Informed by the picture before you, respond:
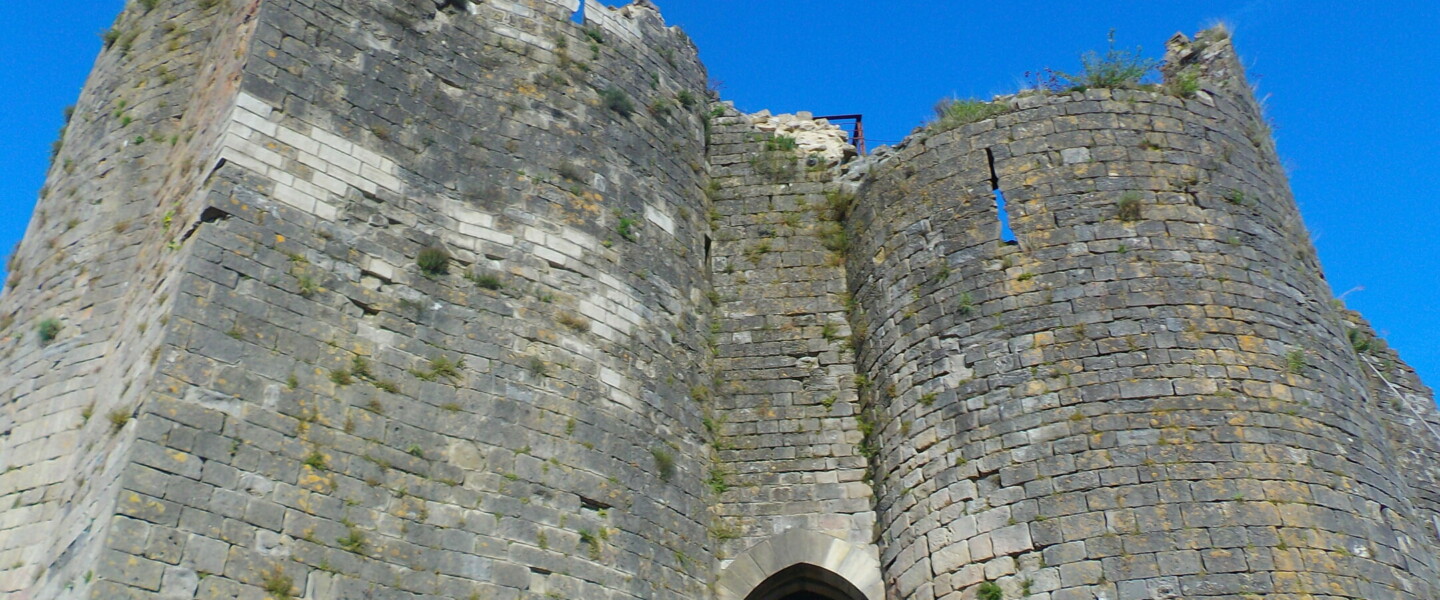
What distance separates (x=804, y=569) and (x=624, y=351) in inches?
92.4

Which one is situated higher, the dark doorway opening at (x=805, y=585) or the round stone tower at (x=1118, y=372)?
the round stone tower at (x=1118, y=372)

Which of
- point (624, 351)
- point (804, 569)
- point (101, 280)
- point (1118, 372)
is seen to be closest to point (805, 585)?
point (804, 569)

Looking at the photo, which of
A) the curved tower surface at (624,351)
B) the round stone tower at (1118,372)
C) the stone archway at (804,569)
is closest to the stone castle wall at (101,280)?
the curved tower surface at (624,351)

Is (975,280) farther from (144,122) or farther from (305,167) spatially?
(144,122)

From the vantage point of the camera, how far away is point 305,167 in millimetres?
9859

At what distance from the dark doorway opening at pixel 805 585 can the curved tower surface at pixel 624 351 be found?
0.04 m

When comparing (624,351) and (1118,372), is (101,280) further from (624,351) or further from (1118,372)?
(1118,372)

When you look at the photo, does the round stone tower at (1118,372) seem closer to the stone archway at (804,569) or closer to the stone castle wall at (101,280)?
the stone archway at (804,569)

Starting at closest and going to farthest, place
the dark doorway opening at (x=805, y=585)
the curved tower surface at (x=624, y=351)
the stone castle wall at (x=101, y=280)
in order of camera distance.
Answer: the stone castle wall at (x=101, y=280), the curved tower surface at (x=624, y=351), the dark doorway opening at (x=805, y=585)

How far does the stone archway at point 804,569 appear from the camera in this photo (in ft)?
35.0

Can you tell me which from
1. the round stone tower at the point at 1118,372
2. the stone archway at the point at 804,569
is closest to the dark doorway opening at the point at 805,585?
the stone archway at the point at 804,569

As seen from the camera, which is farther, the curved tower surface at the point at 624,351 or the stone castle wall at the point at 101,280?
the curved tower surface at the point at 624,351

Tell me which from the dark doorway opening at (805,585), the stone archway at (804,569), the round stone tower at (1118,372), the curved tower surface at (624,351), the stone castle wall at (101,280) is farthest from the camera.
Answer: the dark doorway opening at (805,585)

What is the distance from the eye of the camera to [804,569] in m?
10.9
